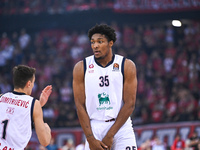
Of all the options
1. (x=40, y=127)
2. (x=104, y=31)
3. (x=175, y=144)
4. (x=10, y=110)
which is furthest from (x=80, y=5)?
(x=40, y=127)

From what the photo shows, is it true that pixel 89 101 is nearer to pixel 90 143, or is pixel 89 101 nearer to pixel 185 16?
pixel 90 143

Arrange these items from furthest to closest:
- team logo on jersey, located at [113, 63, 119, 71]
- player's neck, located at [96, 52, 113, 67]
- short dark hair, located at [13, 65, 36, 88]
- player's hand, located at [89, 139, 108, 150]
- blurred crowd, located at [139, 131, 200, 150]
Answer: blurred crowd, located at [139, 131, 200, 150] → player's neck, located at [96, 52, 113, 67] → team logo on jersey, located at [113, 63, 119, 71] → player's hand, located at [89, 139, 108, 150] → short dark hair, located at [13, 65, 36, 88]

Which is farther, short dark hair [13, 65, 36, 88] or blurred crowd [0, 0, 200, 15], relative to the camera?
blurred crowd [0, 0, 200, 15]

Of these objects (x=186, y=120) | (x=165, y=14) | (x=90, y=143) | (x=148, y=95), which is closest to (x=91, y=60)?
(x=90, y=143)

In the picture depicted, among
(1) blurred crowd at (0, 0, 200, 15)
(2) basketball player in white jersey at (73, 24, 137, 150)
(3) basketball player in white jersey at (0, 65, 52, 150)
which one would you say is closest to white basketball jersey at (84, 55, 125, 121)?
(2) basketball player in white jersey at (73, 24, 137, 150)

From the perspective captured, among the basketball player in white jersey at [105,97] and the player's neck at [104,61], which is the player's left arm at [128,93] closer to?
the basketball player in white jersey at [105,97]

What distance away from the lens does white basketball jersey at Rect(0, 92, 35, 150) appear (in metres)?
5.58

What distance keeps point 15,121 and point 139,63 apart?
53.8 ft

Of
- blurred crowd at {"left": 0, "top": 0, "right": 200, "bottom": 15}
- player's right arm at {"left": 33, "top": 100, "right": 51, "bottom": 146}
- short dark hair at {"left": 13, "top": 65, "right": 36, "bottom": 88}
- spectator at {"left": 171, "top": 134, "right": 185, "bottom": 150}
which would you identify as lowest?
spectator at {"left": 171, "top": 134, "right": 185, "bottom": 150}

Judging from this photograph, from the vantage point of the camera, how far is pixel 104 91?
639 centimetres

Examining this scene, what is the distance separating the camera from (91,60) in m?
6.62

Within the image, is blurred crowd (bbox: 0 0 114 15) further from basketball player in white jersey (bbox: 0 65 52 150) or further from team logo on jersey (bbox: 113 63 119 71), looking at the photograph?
basketball player in white jersey (bbox: 0 65 52 150)

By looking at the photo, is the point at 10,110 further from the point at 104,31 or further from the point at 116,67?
the point at 104,31

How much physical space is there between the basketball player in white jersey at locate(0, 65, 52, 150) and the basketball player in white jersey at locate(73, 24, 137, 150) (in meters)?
0.91
